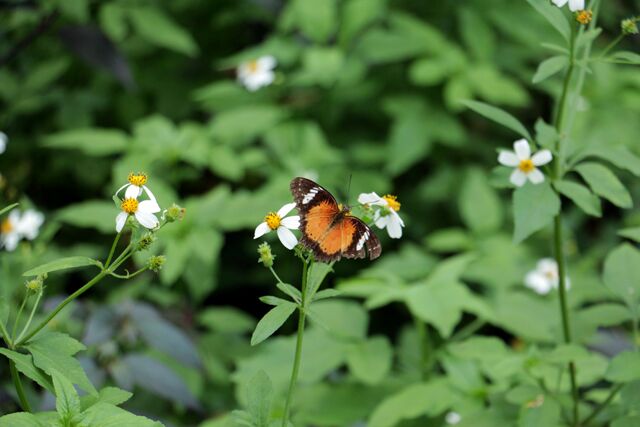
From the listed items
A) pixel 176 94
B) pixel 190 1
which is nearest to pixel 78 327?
pixel 176 94

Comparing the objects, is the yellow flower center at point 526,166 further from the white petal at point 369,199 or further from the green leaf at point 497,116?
the white petal at point 369,199

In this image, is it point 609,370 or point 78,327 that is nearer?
point 609,370

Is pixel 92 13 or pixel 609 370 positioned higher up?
pixel 92 13

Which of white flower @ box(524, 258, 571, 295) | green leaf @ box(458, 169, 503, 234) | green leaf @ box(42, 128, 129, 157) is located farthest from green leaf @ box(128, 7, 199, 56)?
white flower @ box(524, 258, 571, 295)

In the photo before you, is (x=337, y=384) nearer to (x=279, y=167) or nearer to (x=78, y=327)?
(x=78, y=327)

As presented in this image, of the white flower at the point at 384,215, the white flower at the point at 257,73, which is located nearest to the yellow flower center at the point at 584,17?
the white flower at the point at 384,215

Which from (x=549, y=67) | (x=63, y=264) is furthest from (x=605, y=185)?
(x=63, y=264)
